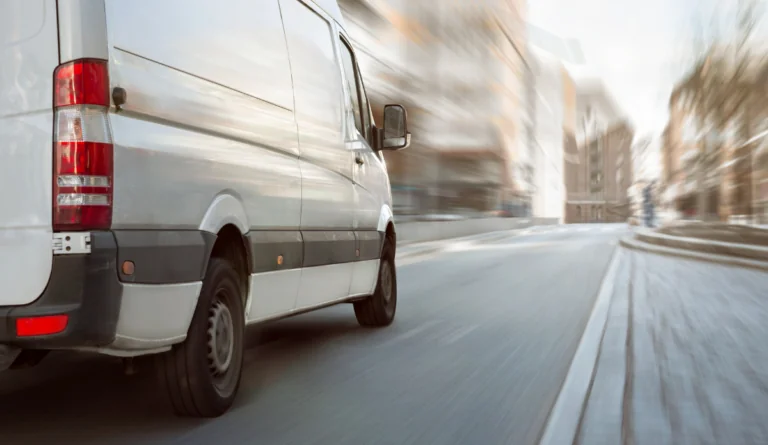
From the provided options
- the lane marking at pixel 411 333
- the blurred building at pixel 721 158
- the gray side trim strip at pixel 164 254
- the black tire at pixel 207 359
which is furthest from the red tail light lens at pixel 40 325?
the blurred building at pixel 721 158

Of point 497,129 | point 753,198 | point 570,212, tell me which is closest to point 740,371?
point 753,198

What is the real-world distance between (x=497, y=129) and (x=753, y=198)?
50.6m

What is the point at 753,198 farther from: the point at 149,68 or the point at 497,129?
the point at 497,129

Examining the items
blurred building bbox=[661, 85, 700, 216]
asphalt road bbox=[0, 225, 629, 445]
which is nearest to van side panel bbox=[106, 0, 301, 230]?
asphalt road bbox=[0, 225, 629, 445]

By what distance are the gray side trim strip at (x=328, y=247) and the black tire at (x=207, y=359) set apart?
1051 mm

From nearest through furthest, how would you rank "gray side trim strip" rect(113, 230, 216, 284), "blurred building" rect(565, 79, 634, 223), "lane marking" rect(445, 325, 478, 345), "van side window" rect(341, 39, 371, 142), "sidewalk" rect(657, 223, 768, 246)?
"gray side trim strip" rect(113, 230, 216, 284) → "van side window" rect(341, 39, 371, 142) → "lane marking" rect(445, 325, 478, 345) → "sidewalk" rect(657, 223, 768, 246) → "blurred building" rect(565, 79, 634, 223)

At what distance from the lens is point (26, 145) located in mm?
3734

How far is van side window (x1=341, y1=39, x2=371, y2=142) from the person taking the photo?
738 cm

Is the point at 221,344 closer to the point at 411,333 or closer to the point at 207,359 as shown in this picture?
the point at 207,359

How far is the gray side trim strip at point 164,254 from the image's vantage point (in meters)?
3.89

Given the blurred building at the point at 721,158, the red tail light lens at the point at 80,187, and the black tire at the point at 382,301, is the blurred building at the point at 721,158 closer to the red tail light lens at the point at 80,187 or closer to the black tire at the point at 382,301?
the black tire at the point at 382,301

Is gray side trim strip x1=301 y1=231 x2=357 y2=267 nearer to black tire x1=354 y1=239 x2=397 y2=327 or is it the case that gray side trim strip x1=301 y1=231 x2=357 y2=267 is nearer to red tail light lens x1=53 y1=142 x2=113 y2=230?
black tire x1=354 y1=239 x2=397 y2=327

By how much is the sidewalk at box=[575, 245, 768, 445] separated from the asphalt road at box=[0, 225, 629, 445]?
30cm

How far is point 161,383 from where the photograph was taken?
14.8 feet
